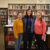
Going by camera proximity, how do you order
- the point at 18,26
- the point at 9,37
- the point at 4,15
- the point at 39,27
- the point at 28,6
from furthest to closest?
the point at 4,15
the point at 28,6
the point at 9,37
the point at 18,26
the point at 39,27

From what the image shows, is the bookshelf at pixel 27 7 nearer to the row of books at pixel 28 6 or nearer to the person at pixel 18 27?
the row of books at pixel 28 6

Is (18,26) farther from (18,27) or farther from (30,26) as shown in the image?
(30,26)

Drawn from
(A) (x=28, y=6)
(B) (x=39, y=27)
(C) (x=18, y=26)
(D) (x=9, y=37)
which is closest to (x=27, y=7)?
(A) (x=28, y=6)

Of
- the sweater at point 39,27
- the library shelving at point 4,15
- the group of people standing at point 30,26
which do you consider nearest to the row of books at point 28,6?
the library shelving at point 4,15

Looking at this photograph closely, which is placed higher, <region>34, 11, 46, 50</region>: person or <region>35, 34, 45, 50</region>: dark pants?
<region>34, 11, 46, 50</region>: person

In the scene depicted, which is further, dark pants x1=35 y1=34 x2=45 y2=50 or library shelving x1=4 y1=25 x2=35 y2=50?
library shelving x1=4 y1=25 x2=35 y2=50

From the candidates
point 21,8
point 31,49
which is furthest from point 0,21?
point 31,49

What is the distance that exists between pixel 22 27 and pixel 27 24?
0.19 metres

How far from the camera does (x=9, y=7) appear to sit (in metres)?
8.36

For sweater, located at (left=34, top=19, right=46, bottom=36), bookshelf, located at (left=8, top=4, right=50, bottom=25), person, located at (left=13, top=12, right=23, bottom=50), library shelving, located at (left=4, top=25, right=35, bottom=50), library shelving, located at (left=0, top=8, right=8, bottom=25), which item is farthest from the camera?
library shelving, located at (left=0, top=8, right=8, bottom=25)

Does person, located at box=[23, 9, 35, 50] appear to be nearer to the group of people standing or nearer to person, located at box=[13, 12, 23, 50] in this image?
the group of people standing

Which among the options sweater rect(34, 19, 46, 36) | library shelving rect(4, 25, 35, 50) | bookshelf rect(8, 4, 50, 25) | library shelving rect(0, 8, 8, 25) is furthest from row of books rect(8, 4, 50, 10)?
sweater rect(34, 19, 46, 36)

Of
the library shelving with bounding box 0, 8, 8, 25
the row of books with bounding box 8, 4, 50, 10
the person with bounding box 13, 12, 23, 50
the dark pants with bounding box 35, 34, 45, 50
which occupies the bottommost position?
the dark pants with bounding box 35, 34, 45, 50

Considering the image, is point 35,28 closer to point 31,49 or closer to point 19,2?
point 31,49
